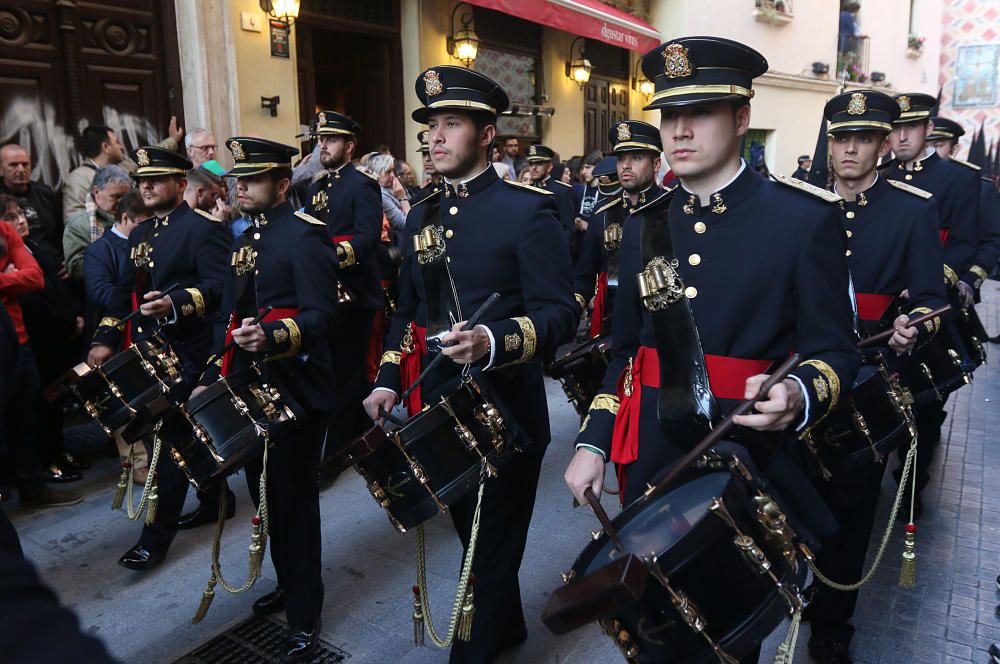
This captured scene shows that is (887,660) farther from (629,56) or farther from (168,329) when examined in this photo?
(629,56)

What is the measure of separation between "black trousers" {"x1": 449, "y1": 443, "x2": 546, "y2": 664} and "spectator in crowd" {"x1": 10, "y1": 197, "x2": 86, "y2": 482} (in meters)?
3.70

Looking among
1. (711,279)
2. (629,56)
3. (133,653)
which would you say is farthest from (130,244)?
(629,56)

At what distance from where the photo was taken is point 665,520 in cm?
195

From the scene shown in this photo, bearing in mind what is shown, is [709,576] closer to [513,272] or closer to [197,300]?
[513,272]

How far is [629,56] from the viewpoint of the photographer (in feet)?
52.9

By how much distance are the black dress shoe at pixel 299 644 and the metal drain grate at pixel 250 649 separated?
0.03 m

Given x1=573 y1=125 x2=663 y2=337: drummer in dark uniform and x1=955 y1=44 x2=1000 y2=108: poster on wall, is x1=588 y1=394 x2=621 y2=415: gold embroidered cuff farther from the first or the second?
x1=955 y1=44 x2=1000 y2=108: poster on wall

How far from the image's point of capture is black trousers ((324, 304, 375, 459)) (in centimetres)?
561

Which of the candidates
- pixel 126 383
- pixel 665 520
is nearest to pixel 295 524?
pixel 126 383

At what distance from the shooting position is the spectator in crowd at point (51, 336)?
5.51 m

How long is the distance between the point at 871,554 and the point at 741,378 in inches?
108

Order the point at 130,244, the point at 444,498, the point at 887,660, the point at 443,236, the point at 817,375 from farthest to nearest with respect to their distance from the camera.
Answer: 1. the point at 130,244
2. the point at 887,660
3. the point at 443,236
4. the point at 444,498
5. the point at 817,375

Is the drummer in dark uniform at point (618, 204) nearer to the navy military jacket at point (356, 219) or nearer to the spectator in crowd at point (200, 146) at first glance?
the navy military jacket at point (356, 219)

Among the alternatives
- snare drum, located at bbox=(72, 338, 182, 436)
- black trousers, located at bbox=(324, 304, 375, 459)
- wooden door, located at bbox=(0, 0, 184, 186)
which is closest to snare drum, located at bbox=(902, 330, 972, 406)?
black trousers, located at bbox=(324, 304, 375, 459)
